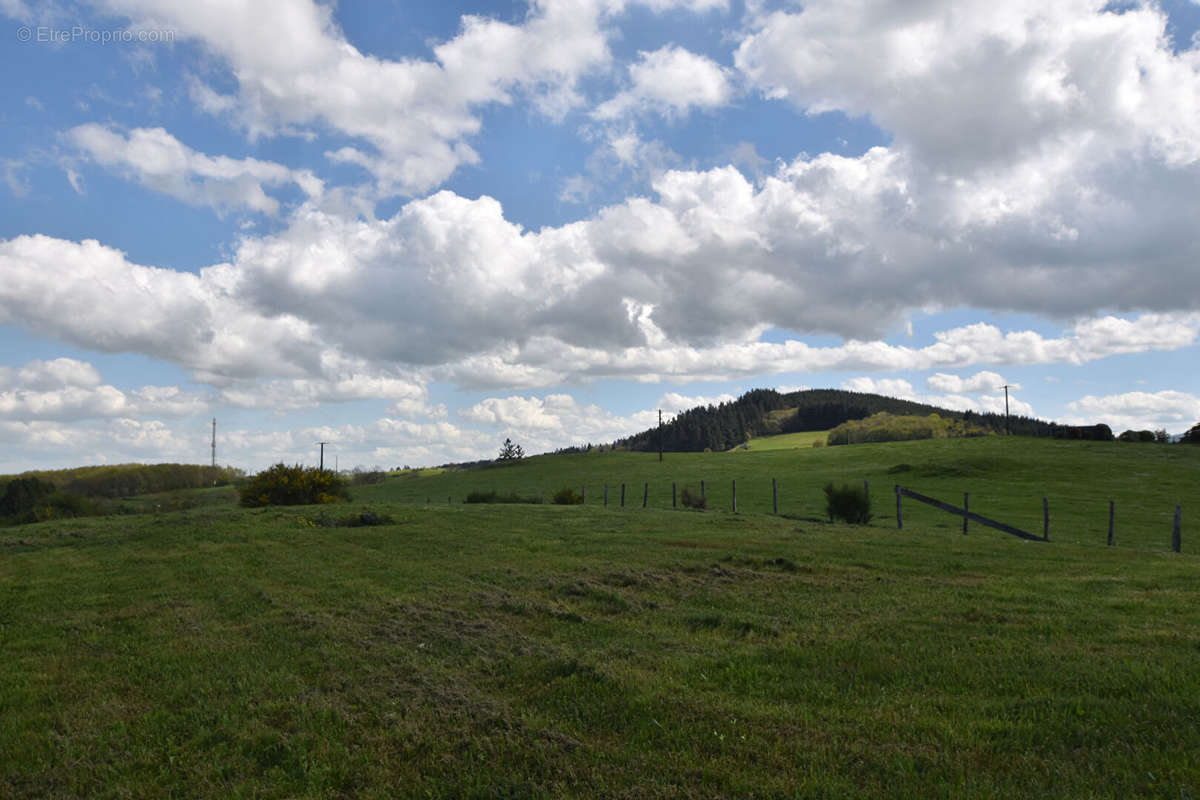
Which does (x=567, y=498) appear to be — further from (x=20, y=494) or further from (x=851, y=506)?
(x=20, y=494)

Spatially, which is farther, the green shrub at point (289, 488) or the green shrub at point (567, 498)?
the green shrub at point (567, 498)

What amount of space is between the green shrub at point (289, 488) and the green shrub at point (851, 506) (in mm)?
33254

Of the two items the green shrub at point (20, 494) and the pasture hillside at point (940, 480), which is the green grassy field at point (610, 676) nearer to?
the pasture hillside at point (940, 480)

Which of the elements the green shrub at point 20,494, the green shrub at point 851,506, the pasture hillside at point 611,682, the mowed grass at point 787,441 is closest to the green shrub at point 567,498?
the green shrub at point 851,506

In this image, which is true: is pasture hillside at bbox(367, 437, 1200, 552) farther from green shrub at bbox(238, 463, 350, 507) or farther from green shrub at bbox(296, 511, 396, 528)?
green shrub at bbox(238, 463, 350, 507)

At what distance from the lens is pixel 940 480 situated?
6328 cm

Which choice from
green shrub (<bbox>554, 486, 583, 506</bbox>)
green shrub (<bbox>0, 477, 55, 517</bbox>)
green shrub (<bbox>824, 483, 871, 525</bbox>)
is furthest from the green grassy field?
green shrub (<bbox>0, 477, 55, 517</bbox>)

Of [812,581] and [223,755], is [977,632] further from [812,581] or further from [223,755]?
[223,755]

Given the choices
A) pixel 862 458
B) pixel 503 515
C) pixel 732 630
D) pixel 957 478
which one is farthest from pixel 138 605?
pixel 862 458

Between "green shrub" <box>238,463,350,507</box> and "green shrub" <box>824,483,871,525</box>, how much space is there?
33.3 metres

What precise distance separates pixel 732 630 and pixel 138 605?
1292 centimetres

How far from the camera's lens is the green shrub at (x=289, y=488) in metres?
47.0

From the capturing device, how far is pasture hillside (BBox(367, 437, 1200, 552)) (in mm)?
41156

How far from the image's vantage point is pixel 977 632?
10812 millimetres
